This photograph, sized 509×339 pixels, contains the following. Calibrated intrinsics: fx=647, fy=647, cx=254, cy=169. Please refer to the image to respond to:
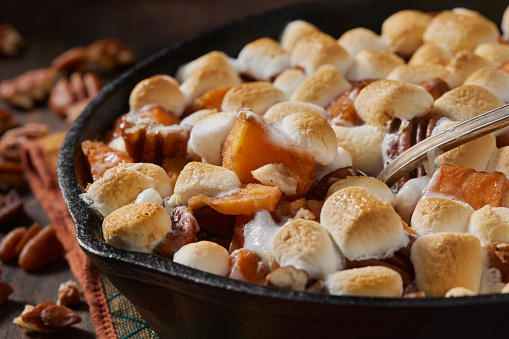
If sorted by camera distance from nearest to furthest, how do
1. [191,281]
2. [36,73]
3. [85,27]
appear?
1. [191,281]
2. [36,73]
3. [85,27]

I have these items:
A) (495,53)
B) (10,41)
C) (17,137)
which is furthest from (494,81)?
(10,41)

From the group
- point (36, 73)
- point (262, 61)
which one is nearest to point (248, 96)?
point (262, 61)

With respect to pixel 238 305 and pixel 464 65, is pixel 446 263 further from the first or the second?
pixel 464 65

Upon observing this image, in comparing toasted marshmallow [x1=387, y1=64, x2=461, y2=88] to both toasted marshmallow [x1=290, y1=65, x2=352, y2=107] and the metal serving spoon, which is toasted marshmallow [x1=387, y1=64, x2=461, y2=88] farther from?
the metal serving spoon

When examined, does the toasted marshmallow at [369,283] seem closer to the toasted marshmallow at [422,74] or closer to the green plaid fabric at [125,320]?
the green plaid fabric at [125,320]

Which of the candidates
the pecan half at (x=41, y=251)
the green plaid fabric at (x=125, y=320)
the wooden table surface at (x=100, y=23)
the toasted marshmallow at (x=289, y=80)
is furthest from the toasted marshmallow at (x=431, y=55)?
the wooden table surface at (x=100, y=23)

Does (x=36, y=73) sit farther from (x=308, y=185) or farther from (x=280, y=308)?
(x=280, y=308)
